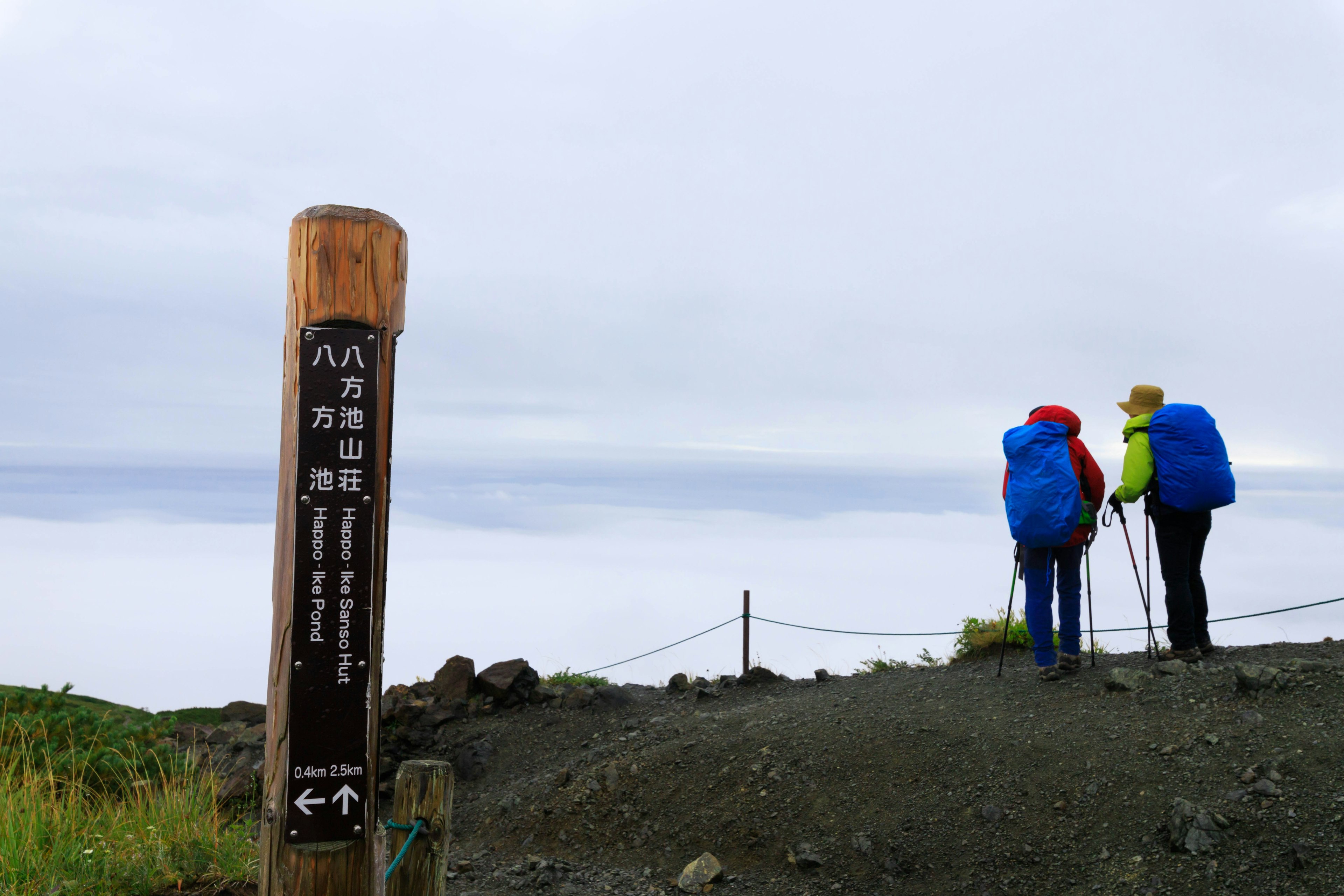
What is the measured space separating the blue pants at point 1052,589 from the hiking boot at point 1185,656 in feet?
3.07

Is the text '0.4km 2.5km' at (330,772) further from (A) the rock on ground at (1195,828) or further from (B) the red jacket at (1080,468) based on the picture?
(B) the red jacket at (1080,468)

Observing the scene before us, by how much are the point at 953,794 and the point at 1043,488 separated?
2.61m

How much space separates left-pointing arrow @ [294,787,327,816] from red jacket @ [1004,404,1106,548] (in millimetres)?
6325

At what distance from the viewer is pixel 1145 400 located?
28.8ft

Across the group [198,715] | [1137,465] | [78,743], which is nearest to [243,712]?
[198,715]

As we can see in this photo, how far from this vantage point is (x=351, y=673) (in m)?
3.98

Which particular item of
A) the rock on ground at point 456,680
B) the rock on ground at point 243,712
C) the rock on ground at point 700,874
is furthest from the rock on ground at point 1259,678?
the rock on ground at point 243,712

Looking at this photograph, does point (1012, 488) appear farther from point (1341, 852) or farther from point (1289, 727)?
point (1341, 852)

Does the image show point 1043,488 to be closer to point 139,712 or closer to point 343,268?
point 343,268

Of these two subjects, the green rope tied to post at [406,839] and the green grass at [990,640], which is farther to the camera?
the green grass at [990,640]

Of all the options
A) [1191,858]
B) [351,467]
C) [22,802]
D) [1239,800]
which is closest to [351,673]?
[351,467]

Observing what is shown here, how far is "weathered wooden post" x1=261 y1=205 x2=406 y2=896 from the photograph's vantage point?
12.9ft

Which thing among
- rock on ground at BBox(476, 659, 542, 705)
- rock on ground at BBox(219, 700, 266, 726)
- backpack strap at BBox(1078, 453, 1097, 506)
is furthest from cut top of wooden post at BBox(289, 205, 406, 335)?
rock on ground at BBox(219, 700, 266, 726)

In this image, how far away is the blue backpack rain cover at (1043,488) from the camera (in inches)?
316
